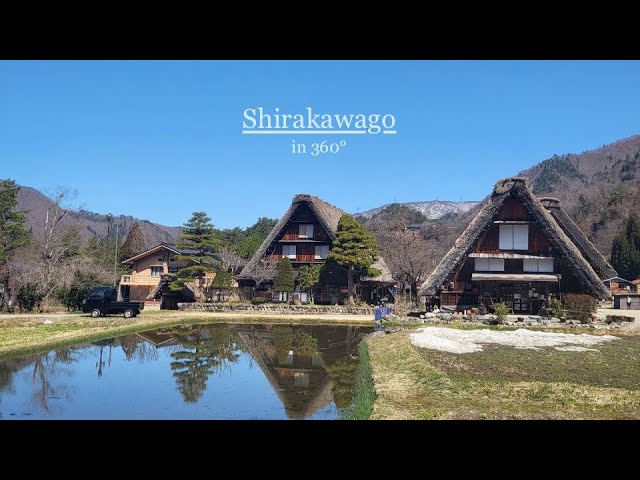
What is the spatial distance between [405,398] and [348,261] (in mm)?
19532

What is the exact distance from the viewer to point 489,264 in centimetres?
2177

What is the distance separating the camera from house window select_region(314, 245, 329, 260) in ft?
99.7

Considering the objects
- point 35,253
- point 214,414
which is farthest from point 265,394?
point 35,253

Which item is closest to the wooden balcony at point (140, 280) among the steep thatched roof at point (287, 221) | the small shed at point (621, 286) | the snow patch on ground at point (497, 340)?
the steep thatched roof at point (287, 221)

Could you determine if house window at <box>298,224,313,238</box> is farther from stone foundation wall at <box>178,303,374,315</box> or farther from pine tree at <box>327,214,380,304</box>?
stone foundation wall at <box>178,303,374,315</box>

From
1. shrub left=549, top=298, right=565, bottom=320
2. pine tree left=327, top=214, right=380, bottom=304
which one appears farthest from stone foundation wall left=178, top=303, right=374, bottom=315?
shrub left=549, top=298, right=565, bottom=320

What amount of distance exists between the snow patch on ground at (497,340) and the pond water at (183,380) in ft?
6.94

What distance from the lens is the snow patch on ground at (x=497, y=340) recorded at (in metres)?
11.9

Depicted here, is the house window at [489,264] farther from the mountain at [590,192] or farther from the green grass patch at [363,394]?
the green grass patch at [363,394]

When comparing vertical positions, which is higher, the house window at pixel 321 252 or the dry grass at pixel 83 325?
the house window at pixel 321 252

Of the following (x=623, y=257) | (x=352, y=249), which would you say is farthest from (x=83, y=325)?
(x=623, y=257)

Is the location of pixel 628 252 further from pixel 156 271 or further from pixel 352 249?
pixel 156 271

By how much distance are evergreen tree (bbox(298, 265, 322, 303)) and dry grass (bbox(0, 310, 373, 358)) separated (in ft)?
18.2

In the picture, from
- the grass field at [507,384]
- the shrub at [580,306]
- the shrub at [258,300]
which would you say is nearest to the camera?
the grass field at [507,384]
